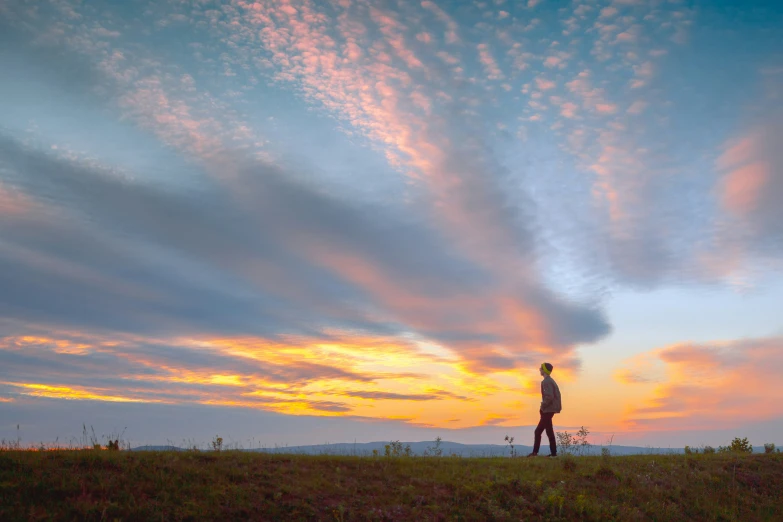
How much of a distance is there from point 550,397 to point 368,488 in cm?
980

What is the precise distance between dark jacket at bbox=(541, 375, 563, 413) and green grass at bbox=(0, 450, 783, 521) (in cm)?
Result: 216

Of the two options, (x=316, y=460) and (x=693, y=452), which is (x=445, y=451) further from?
(x=693, y=452)

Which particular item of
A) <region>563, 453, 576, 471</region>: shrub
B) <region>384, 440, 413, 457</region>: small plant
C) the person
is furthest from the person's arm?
<region>384, 440, 413, 457</region>: small plant

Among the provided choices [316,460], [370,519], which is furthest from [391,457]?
[370,519]

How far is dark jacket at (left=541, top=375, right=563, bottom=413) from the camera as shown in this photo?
69.6 ft

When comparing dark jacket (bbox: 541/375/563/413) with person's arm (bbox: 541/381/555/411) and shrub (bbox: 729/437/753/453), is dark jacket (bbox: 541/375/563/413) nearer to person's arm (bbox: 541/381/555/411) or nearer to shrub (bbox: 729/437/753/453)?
person's arm (bbox: 541/381/555/411)

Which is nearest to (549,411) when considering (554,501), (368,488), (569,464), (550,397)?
(550,397)

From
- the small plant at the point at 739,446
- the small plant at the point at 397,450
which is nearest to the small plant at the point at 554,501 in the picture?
the small plant at the point at 397,450

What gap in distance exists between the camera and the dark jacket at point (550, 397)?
2120 cm

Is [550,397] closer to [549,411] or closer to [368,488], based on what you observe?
[549,411]

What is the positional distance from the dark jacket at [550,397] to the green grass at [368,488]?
216 centimetres

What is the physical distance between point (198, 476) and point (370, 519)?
4.21 meters

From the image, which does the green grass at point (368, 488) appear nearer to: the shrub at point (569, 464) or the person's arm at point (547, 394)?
the shrub at point (569, 464)

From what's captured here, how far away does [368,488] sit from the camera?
47.0 ft
